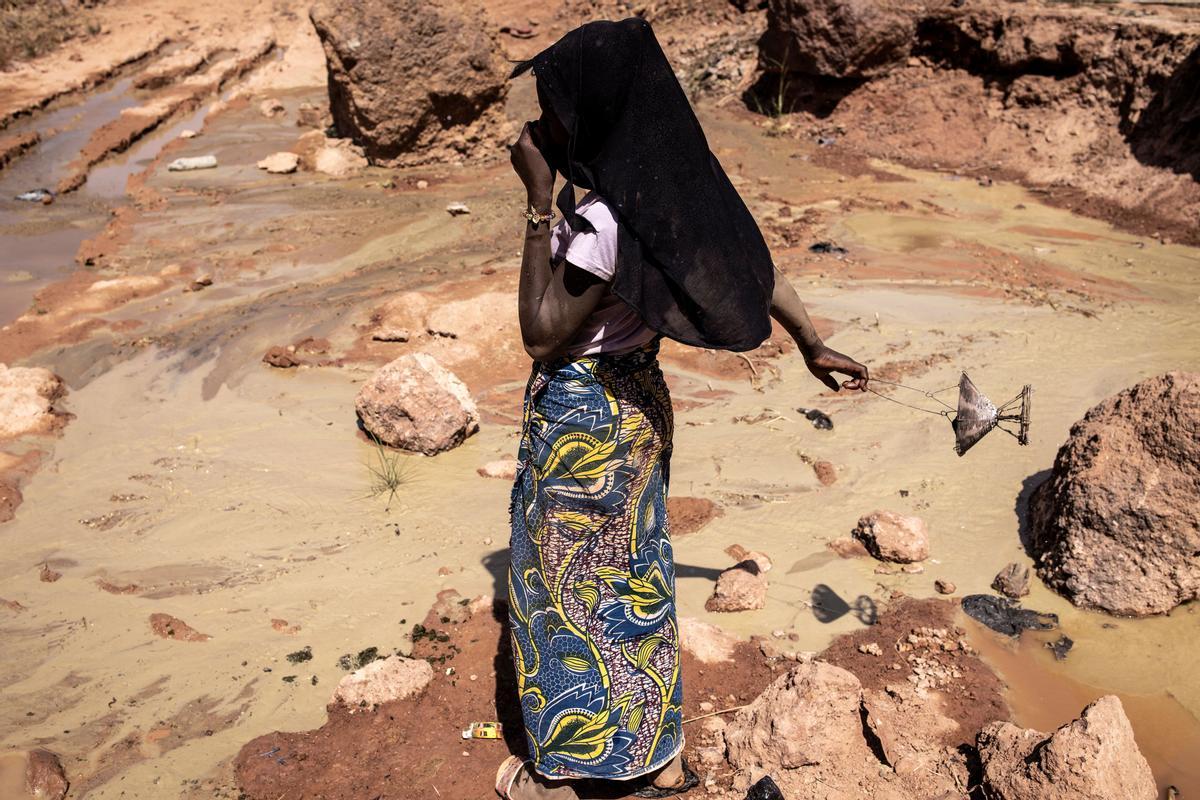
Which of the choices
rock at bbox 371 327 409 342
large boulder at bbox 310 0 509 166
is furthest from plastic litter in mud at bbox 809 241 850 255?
large boulder at bbox 310 0 509 166

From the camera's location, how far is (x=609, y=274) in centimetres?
195

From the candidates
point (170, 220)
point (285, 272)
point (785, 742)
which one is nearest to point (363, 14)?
point (170, 220)

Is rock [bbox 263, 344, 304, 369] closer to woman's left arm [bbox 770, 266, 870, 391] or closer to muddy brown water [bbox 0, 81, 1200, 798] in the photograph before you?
muddy brown water [bbox 0, 81, 1200, 798]

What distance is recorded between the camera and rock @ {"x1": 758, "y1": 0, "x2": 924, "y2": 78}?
421 inches

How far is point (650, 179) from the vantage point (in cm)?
190

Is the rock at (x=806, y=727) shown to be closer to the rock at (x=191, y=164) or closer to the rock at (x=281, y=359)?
the rock at (x=281, y=359)

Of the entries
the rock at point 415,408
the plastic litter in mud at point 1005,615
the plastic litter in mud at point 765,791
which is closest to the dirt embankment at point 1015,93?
the plastic litter in mud at point 1005,615

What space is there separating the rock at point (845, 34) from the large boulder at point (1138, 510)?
8.42m

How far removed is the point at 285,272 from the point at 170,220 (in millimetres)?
2124

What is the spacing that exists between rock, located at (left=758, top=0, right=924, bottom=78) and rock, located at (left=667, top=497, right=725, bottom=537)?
27.9 feet

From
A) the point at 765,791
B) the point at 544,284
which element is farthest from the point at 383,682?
the point at 544,284

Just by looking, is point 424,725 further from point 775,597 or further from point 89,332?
point 89,332

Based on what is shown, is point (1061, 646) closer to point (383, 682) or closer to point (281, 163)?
point (383, 682)

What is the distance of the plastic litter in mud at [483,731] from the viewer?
2.78 metres
